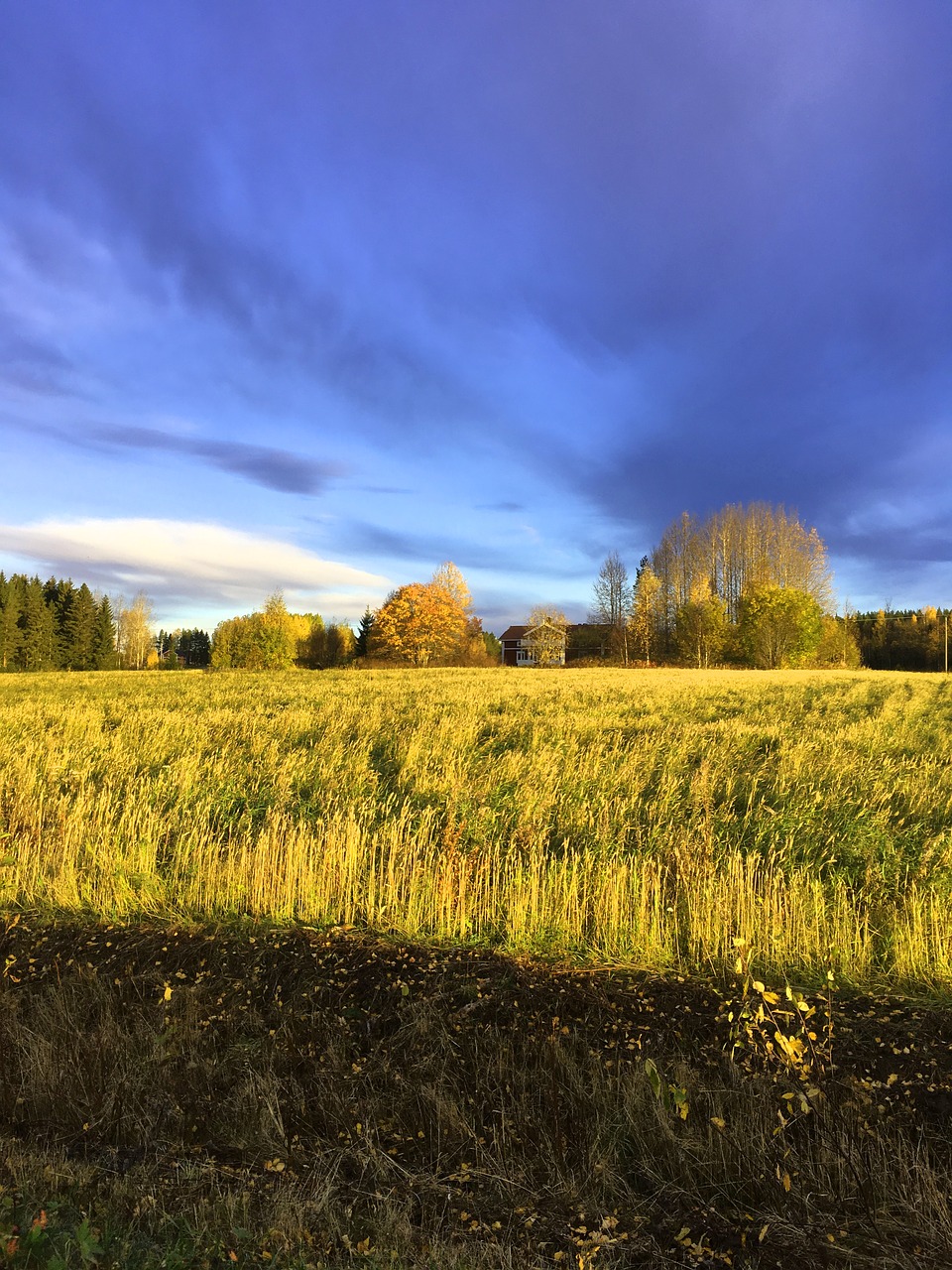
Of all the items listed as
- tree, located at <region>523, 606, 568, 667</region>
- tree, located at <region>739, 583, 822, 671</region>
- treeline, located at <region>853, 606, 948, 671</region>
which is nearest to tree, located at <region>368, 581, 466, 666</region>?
tree, located at <region>523, 606, 568, 667</region>

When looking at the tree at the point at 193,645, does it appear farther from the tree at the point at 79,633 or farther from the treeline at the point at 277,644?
the tree at the point at 79,633

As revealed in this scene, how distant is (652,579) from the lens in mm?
78188

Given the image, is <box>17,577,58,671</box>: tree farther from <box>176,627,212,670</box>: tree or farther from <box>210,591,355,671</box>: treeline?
<box>176,627,212,670</box>: tree

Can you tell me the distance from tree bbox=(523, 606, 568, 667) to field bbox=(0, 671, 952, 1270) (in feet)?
224

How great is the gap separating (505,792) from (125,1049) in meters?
5.55

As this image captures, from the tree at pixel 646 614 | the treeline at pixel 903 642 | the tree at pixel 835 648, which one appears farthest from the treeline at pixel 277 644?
the treeline at pixel 903 642

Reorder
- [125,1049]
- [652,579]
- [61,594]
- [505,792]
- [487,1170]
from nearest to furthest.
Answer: [487,1170] → [125,1049] → [505,792] → [652,579] → [61,594]

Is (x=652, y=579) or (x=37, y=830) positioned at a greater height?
(x=652, y=579)

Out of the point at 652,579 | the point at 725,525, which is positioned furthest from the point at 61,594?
the point at 725,525

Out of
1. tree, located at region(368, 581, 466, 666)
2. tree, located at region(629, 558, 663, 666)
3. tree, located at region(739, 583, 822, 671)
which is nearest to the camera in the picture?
tree, located at region(739, 583, 822, 671)

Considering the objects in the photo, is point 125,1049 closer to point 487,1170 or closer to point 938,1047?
point 487,1170

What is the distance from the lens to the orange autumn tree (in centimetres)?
7469

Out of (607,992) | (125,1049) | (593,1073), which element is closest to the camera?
(593,1073)

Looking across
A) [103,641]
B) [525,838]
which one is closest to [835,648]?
[525,838]
